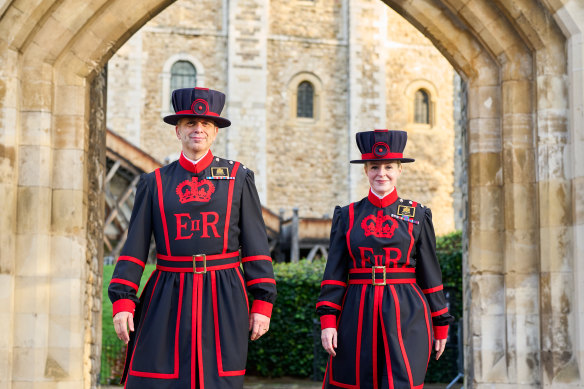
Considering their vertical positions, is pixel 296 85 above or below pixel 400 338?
above

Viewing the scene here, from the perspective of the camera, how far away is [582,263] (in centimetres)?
684

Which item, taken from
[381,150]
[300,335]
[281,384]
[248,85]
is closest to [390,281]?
[381,150]

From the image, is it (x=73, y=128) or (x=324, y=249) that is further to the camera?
(x=324, y=249)

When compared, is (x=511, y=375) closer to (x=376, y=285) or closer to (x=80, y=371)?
(x=376, y=285)

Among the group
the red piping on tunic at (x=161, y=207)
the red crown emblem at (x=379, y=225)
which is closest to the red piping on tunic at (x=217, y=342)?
the red piping on tunic at (x=161, y=207)

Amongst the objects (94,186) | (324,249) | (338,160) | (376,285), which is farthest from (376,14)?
(376,285)

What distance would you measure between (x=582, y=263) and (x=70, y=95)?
14.8 feet

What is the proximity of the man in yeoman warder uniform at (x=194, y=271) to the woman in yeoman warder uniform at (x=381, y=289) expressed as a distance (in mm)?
680

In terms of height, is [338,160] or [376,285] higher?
[338,160]

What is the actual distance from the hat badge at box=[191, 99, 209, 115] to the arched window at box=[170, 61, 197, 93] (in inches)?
867

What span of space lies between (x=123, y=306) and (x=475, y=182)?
4.07 meters

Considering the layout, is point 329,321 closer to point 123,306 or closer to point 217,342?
point 217,342

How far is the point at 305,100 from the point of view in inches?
1080

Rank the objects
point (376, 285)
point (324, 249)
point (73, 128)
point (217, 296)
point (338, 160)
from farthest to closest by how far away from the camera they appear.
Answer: point (338, 160), point (324, 249), point (73, 128), point (376, 285), point (217, 296)
